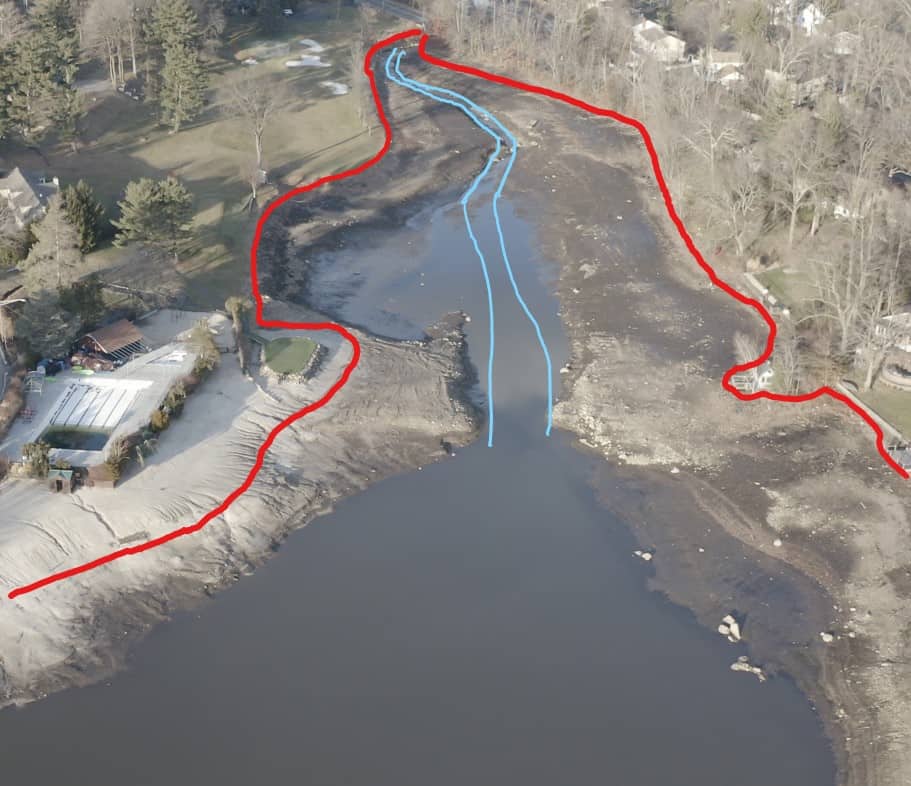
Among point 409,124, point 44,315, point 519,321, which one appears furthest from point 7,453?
point 409,124

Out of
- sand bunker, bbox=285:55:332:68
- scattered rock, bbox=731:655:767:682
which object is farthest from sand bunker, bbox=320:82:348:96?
scattered rock, bbox=731:655:767:682

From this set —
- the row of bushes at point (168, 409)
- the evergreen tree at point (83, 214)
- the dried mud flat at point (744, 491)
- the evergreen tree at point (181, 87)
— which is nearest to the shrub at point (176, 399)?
the row of bushes at point (168, 409)

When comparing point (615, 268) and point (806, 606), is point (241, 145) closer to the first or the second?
point (615, 268)

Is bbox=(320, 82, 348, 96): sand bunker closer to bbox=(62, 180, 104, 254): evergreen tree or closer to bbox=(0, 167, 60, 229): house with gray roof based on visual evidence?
bbox=(0, 167, 60, 229): house with gray roof

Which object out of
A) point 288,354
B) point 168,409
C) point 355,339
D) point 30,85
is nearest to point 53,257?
point 168,409

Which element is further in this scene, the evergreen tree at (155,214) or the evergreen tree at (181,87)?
the evergreen tree at (181,87)

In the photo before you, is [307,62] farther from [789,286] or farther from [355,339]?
[789,286]

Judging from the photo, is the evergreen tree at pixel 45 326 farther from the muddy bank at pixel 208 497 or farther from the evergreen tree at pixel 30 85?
the evergreen tree at pixel 30 85
